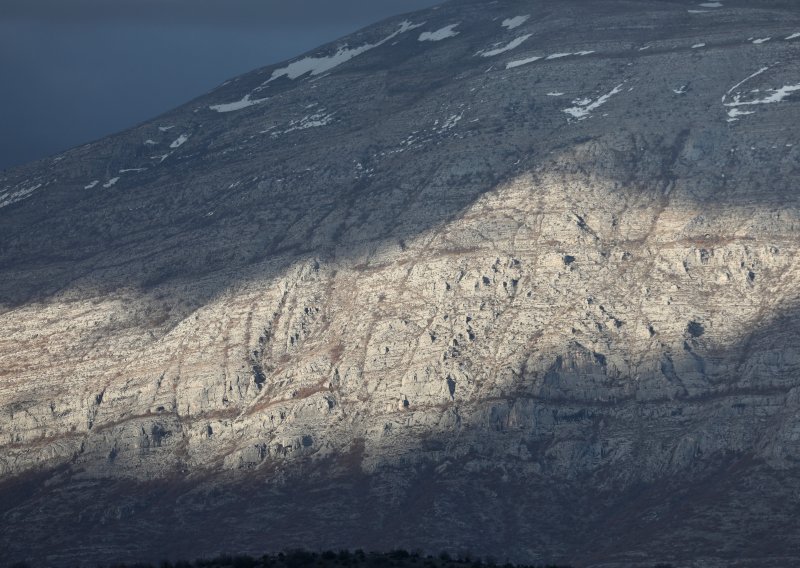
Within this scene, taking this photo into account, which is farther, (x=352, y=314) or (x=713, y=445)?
(x=352, y=314)

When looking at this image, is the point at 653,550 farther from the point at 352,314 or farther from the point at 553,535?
the point at 352,314

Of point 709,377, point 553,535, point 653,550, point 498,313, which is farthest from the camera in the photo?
point 498,313

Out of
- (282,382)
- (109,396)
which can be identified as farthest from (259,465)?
(109,396)

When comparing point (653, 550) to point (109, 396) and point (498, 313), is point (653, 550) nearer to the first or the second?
point (498, 313)

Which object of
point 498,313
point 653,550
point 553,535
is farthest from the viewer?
point 498,313

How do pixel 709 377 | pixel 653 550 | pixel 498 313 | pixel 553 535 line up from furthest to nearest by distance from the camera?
pixel 498 313 < pixel 709 377 < pixel 553 535 < pixel 653 550

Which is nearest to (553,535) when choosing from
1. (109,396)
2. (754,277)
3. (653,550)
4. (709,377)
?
(653,550)

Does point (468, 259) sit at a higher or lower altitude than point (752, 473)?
higher

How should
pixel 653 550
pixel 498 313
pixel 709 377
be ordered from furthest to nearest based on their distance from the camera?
1. pixel 498 313
2. pixel 709 377
3. pixel 653 550

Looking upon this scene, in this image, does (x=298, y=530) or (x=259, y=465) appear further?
(x=259, y=465)
